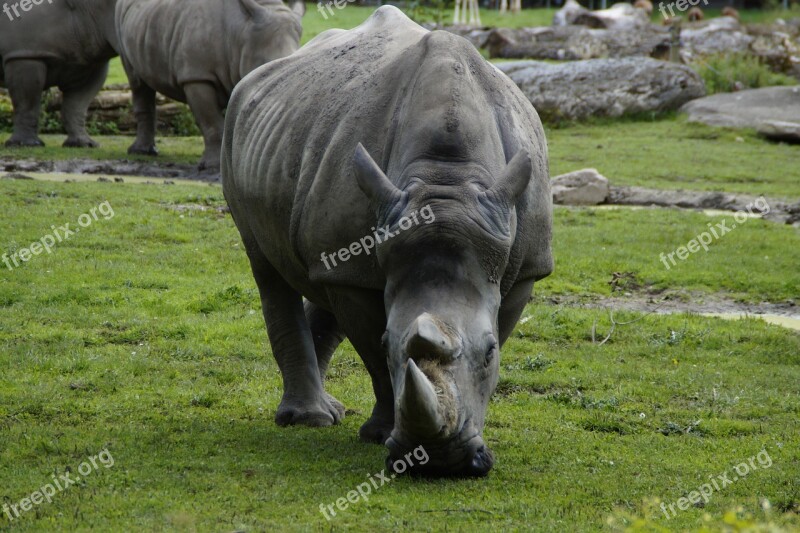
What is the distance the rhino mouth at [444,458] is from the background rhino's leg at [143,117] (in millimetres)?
13192

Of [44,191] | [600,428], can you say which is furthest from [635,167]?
[600,428]

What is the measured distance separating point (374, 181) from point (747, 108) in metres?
18.2

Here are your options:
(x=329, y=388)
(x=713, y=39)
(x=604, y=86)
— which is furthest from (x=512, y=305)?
(x=713, y=39)

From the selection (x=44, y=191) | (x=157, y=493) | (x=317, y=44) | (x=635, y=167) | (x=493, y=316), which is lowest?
(x=635, y=167)

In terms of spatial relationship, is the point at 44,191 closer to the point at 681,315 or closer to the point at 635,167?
the point at 681,315

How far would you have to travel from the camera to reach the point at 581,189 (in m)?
15.6

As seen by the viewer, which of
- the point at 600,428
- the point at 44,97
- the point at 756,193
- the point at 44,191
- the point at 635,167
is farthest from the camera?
the point at 44,97

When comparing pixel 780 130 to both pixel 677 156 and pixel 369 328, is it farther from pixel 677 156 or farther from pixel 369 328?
pixel 369 328

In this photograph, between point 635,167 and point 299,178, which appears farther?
point 635,167

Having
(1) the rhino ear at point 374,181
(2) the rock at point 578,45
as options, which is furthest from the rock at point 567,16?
(1) the rhino ear at point 374,181

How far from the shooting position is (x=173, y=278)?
432 inches

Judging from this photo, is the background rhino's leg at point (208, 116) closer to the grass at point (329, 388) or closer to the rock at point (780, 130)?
the grass at point (329, 388)

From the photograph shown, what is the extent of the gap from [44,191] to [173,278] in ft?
11.8

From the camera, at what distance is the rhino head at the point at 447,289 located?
5.15 metres
